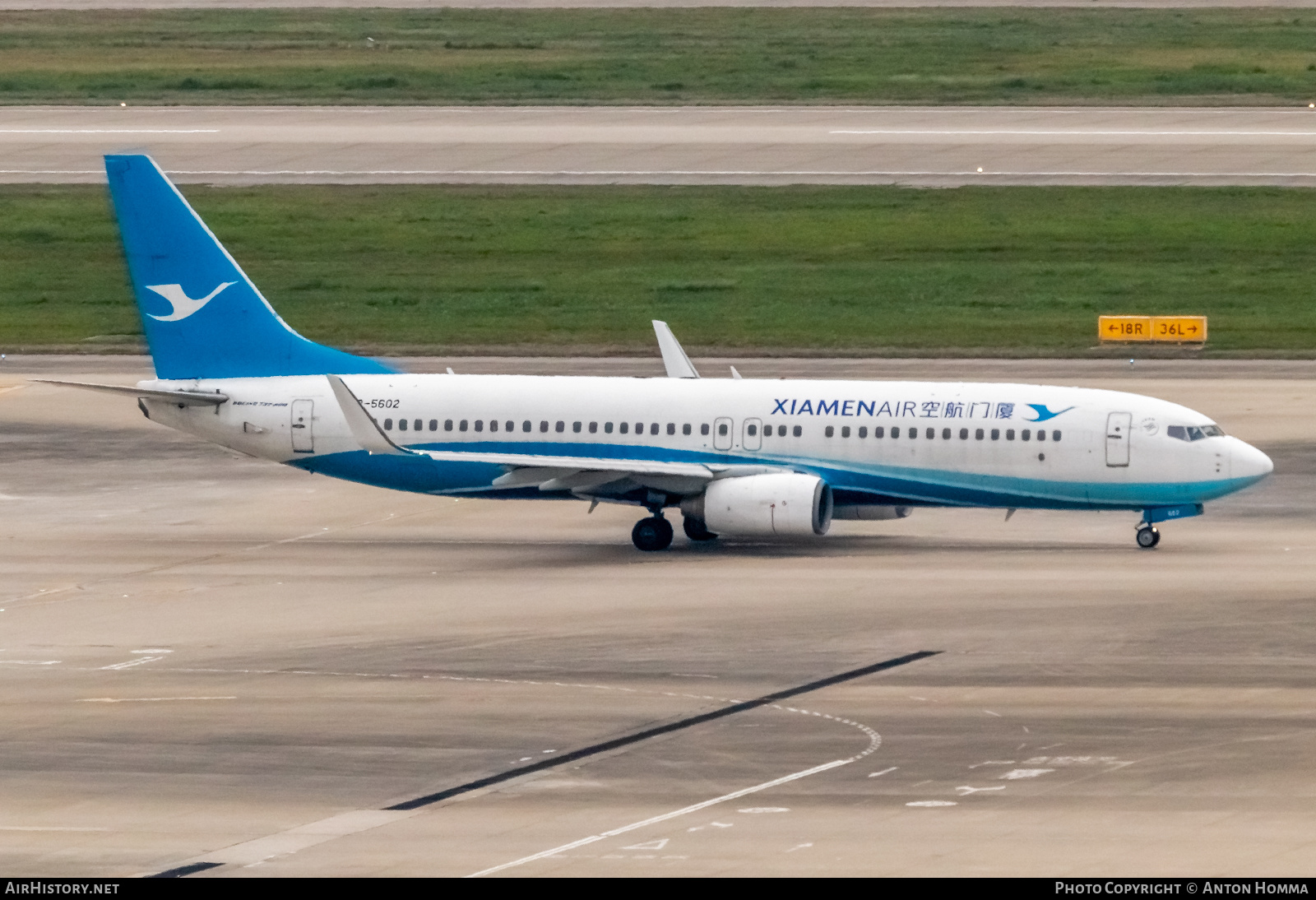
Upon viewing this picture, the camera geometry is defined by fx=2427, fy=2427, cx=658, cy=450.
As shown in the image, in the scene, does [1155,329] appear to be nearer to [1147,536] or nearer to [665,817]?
[1147,536]

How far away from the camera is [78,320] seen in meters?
87.8

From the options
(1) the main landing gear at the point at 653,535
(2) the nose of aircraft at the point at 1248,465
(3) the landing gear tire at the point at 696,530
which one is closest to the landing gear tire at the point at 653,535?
(1) the main landing gear at the point at 653,535

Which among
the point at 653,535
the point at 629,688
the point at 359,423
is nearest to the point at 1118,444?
the point at 653,535

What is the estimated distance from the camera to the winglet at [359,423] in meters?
50.2

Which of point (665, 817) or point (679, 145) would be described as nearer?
point (665, 817)

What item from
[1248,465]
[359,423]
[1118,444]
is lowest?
[1248,465]

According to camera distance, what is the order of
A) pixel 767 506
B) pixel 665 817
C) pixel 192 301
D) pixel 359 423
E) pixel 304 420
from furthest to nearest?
pixel 192 301 → pixel 304 420 → pixel 767 506 → pixel 359 423 → pixel 665 817

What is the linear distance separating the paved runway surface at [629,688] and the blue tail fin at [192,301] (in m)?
3.86

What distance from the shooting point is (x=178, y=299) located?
2183 inches

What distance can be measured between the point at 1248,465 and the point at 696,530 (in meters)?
11.9

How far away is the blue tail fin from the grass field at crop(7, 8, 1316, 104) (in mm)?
69792

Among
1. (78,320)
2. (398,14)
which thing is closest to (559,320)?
(78,320)

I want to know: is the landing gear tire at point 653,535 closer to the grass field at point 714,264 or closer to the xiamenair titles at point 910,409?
the xiamenair titles at point 910,409

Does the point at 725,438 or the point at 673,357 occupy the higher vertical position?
the point at 673,357
